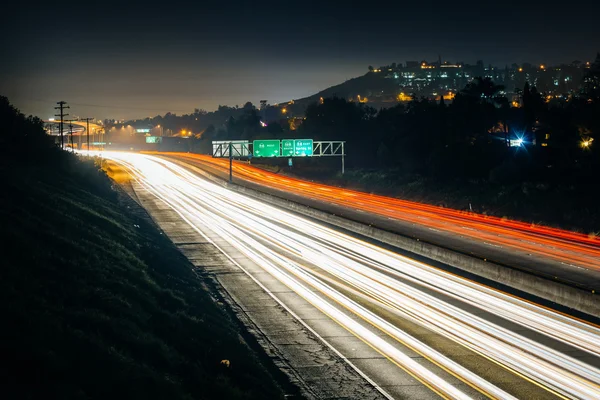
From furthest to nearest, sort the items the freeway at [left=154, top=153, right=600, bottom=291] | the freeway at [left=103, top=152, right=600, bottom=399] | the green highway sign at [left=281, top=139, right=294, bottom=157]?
the green highway sign at [left=281, top=139, right=294, bottom=157] → the freeway at [left=154, top=153, right=600, bottom=291] → the freeway at [left=103, top=152, right=600, bottom=399]

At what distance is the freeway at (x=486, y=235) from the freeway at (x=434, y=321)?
4447 millimetres

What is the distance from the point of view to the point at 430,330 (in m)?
19.7

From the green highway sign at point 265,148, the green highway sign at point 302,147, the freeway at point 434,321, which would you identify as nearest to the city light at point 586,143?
the green highway sign at point 302,147

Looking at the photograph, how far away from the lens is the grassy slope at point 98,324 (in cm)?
1131

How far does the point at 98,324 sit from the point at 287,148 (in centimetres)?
7477

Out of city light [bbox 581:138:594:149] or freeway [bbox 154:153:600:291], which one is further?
city light [bbox 581:138:594:149]

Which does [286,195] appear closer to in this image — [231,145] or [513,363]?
[231,145]

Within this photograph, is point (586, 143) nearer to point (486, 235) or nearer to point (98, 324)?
point (486, 235)

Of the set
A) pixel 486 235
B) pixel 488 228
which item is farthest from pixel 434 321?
pixel 488 228

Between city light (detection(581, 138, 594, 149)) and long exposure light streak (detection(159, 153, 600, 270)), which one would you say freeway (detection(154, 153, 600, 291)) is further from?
city light (detection(581, 138, 594, 149))

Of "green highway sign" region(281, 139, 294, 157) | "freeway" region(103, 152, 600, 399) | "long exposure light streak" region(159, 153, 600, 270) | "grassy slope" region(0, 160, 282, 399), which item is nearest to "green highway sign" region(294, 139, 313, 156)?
"green highway sign" region(281, 139, 294, 157)

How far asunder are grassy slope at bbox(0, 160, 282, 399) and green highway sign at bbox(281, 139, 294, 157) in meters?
61.7

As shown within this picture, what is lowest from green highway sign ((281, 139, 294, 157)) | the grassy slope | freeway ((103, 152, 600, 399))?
freeway ((103, 152, 600, 399))

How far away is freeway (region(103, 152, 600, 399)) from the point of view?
15258 mm
